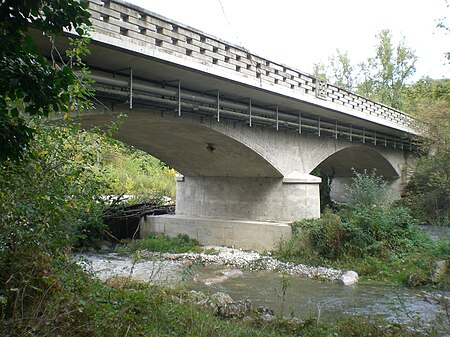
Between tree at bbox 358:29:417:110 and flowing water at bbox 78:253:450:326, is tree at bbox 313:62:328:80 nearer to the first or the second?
tree at bbox 358:29:417:110

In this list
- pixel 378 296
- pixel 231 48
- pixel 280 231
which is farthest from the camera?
pixel 280 231

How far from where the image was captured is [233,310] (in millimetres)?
6449

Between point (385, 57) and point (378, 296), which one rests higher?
point (385, 57)

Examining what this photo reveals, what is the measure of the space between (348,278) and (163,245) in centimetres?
698

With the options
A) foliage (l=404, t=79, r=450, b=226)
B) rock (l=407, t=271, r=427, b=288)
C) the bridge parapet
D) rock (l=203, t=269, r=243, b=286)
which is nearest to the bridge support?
rock (l=203, t=269, r=243, b=286)

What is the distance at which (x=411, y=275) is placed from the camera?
947 cm

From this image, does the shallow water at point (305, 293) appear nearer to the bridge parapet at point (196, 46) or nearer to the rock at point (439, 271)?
the rock at point (439, 271)

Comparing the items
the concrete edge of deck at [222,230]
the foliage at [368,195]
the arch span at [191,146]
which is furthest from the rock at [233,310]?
the foliage at [368,195]

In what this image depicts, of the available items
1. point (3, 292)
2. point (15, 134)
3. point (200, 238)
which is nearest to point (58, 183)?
point (3, 292)

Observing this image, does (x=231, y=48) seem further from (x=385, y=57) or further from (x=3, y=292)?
(x=385, y=57)

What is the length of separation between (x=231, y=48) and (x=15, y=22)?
8.88 meters

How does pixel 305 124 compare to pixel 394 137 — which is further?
pixel 394 137

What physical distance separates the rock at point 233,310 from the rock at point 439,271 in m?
4.88

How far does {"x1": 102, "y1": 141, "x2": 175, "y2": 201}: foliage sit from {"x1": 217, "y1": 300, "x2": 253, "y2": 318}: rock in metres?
14.9
